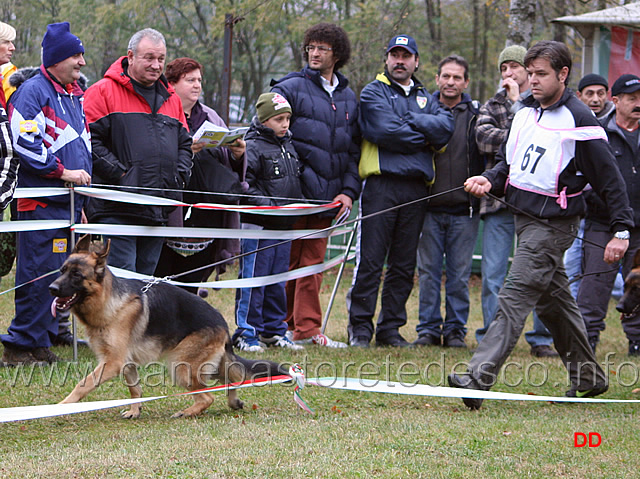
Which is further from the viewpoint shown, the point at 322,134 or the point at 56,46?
the point at 322,134

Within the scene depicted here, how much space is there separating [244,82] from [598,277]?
1854 cm

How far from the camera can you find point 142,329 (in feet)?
16.3

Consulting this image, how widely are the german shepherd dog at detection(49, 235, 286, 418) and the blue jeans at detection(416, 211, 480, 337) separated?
10.7ft

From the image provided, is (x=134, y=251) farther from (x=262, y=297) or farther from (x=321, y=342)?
(x=321, y=342)

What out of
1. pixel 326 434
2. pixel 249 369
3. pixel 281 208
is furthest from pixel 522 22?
pixel 326 434

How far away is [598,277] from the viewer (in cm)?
770

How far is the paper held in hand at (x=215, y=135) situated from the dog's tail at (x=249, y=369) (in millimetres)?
2245

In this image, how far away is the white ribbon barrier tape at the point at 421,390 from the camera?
5203 millimetres

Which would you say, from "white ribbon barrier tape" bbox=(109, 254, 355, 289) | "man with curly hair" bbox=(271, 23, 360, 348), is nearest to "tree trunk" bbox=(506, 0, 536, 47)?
"man with curly hair" bbox=(271, 23, 360, 348)

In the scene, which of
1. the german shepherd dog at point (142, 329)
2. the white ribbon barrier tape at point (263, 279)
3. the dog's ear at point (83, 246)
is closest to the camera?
the german shepherd dog at point (142, 329)

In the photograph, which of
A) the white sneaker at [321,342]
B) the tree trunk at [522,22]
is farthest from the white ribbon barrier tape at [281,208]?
the tree trunk at [522,22]

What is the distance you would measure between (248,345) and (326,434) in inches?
111

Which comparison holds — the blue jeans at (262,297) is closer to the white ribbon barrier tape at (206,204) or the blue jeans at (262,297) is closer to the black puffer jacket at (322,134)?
the white ribbon barrier tape at (206,204)

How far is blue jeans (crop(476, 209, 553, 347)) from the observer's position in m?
8.03
